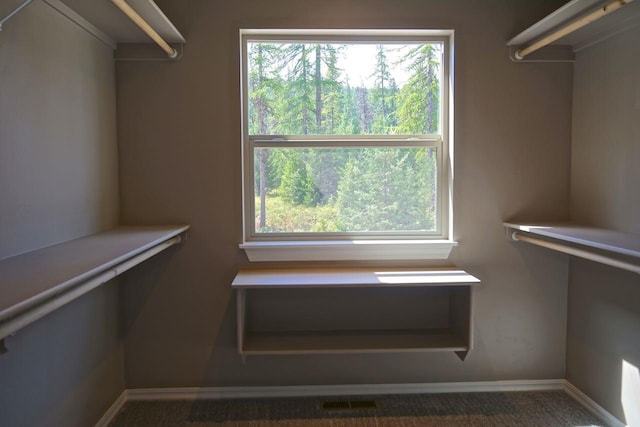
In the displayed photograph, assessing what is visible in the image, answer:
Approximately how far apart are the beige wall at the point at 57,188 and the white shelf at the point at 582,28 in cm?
224

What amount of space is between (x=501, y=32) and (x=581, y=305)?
5.42 ft

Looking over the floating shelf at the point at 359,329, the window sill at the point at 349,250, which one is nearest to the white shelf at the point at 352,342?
the floating shelf at the point at 359,329

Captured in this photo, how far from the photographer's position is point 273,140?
2.35 meters

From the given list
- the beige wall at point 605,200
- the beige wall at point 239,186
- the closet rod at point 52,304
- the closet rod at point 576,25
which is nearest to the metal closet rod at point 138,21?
the beige wall at point 239,186

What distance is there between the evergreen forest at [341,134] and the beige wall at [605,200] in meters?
0.82

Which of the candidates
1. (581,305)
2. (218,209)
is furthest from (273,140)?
(581,305)

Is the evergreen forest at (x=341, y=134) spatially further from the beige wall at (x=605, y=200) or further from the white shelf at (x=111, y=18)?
the beige wall at (x=605, y=200)

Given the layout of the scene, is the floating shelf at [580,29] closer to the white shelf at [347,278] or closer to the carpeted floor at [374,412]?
the white shelf at [347,278]

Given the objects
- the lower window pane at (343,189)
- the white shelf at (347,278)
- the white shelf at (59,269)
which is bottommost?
the white shelf at (347,278)

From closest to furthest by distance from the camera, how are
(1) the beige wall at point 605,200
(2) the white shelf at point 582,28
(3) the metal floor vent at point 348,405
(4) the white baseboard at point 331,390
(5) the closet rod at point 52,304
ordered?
(5) the closet rod at point 52,304 < (2) the white shelf at point 582,28 < (1) the beige wall at point 605,200 < (3) the metal floor vent at point 348,405 < (4) the white baseboard at point 331,390

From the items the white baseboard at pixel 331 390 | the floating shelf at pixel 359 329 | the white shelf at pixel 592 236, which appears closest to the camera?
the white shelf at pixel 592 236

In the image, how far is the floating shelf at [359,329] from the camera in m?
2.04

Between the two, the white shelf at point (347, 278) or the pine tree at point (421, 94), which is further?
the pine tree at point (421, 94)

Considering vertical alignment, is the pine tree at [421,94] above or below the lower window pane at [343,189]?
above
